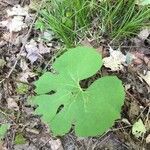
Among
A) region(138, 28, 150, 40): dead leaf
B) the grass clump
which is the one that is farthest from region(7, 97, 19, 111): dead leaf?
region(138, 28, 150, 40): dead leaf

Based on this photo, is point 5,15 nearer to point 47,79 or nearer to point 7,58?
point 7,58

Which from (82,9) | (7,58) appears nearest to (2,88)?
(7,58)

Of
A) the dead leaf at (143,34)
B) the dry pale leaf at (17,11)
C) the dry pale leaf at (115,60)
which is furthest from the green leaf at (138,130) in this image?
the dry pale leaf at (17,11)

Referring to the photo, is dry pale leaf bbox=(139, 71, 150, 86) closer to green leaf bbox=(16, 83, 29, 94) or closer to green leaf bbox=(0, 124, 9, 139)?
green leaf bbox=(16, 83, 29, 94)

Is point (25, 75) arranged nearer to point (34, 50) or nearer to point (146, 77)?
point (34, 50)

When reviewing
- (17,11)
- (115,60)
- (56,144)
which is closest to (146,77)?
(115,60)

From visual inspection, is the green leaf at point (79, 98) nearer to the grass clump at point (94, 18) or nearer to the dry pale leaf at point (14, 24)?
the grass clump at point (94, 18)
